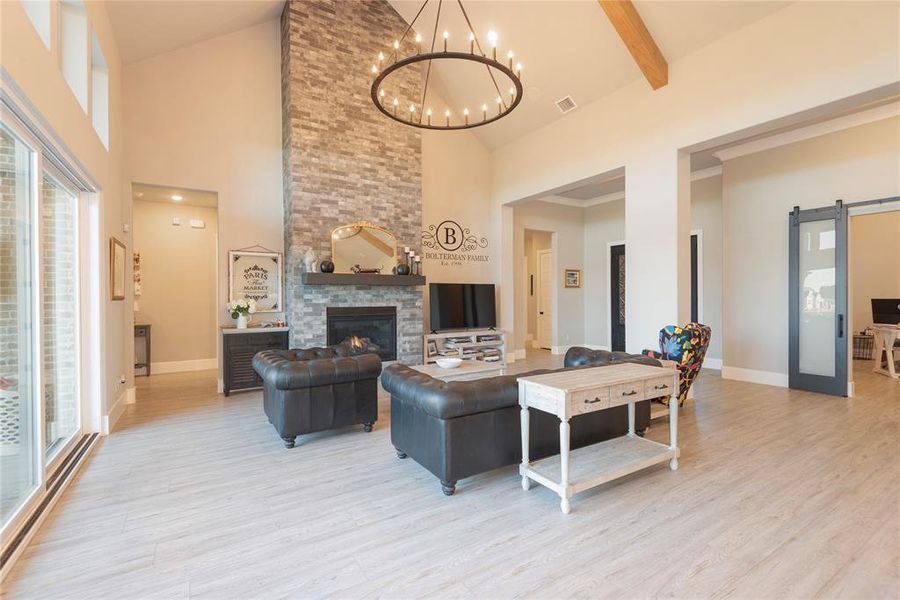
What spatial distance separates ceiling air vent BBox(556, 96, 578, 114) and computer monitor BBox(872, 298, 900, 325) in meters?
6.16

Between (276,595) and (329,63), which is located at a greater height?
(329,63)

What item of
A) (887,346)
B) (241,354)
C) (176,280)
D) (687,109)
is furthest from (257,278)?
(887,346)

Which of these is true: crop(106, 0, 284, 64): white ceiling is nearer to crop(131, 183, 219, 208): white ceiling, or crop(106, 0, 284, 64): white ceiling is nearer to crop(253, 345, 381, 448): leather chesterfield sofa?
crop(131, 183, 219, 208): white ceiling

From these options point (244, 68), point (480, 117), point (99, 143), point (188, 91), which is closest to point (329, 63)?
point (244, 68)

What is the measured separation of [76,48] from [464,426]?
4201 mm

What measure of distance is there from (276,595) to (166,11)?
5.65 metres

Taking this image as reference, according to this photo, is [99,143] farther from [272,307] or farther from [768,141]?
[768,141]

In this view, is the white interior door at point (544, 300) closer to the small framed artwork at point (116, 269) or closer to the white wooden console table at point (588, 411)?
the white wooden console table at point (588, 411)

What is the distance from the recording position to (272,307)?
6.09 meters

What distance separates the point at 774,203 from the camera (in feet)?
19.1

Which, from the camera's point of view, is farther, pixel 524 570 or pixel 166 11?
pixel 166 11

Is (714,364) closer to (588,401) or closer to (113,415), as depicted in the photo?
(588,401)

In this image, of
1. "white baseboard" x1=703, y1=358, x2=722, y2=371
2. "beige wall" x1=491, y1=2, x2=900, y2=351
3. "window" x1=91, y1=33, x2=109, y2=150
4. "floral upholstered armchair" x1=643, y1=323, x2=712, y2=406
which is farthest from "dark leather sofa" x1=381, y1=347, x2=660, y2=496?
"white baseboard" x1=703, y1=358, x2=722, y2=371

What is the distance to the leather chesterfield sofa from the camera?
345cm
